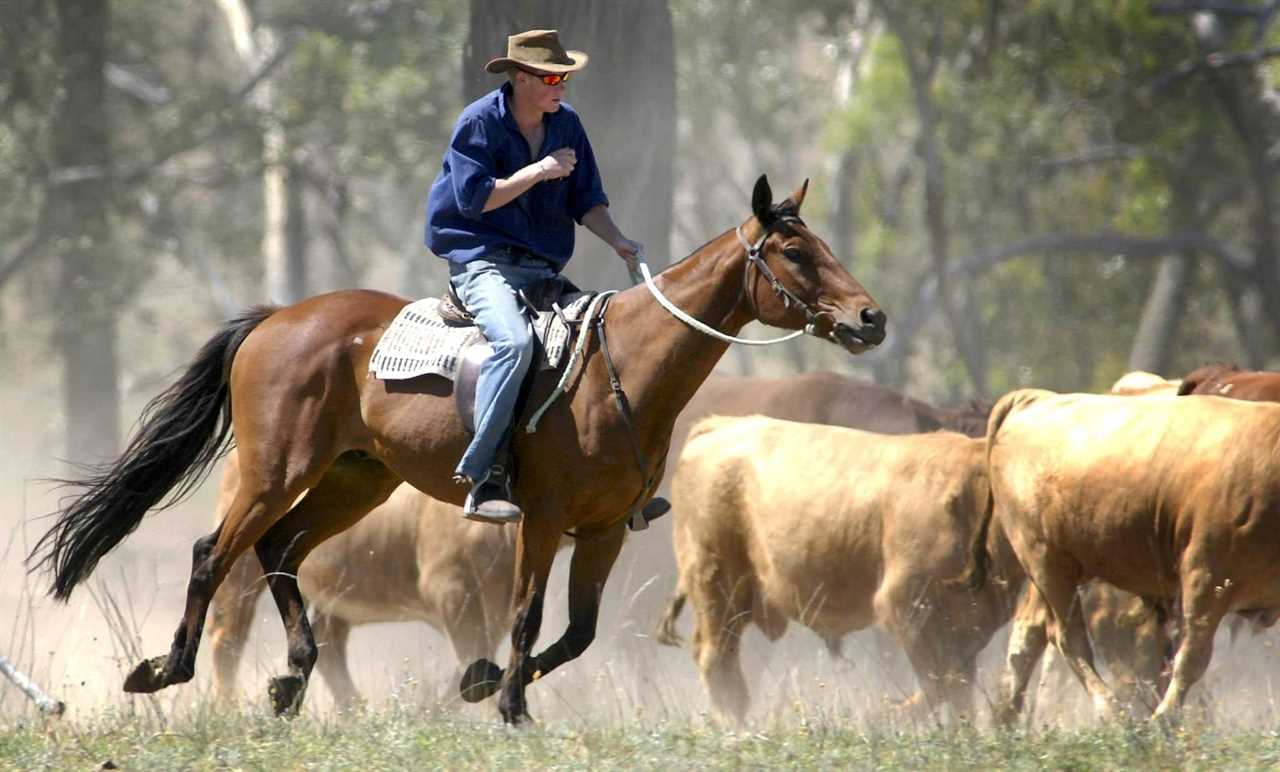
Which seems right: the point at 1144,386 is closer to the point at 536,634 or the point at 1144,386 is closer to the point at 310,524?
the point at 536,634

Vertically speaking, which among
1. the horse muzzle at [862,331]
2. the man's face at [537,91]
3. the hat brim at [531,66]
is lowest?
the horse muzzle at [862,331]

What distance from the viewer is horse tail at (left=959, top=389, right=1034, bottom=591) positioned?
32.3ft

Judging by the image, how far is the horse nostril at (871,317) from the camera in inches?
289

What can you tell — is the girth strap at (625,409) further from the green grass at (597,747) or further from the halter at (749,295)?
the green grass at (597,747)

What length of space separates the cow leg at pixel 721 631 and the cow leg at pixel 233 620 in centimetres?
259

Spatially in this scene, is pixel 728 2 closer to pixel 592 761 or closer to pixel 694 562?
pixel 694 562

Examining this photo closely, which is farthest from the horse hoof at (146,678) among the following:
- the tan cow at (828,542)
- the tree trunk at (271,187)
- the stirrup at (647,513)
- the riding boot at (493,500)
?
the tree trunk at (271,187)

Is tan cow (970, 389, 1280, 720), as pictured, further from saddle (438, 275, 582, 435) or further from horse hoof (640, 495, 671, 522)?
saddle (438, 275, 582, 435)

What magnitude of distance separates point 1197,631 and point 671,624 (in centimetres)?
344

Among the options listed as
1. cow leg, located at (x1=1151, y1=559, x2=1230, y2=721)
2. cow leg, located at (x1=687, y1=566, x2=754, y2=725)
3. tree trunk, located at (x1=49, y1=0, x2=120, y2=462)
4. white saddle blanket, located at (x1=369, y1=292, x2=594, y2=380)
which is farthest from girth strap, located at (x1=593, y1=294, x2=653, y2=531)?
tree trunk, located at (x1=49, y1=0, x2=120, y2=462)

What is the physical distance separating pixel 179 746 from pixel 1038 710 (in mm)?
4932

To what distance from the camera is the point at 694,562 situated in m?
10.9

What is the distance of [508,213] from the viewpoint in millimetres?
8094

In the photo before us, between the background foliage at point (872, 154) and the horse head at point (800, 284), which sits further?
the background foliage at point (872, 154)
